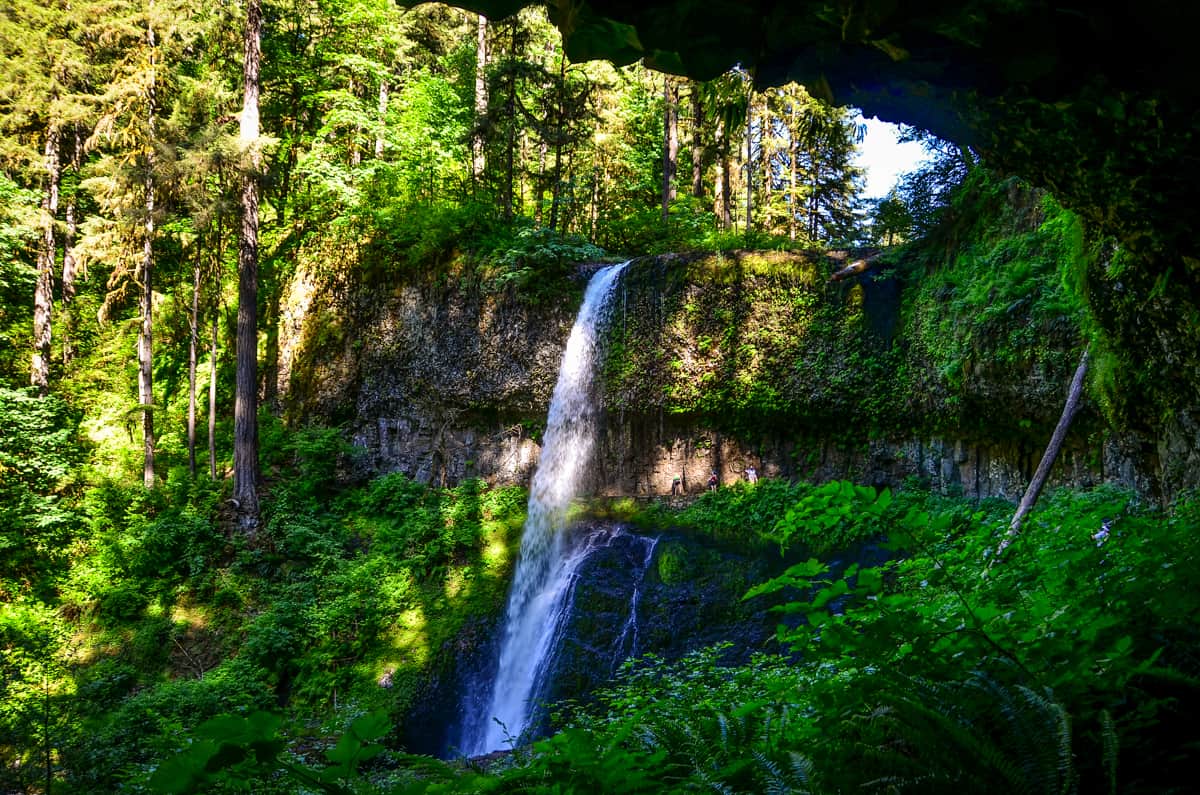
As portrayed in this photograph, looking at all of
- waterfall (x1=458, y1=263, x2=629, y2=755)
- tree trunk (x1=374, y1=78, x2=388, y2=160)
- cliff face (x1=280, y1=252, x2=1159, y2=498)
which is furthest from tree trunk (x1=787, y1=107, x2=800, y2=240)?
tree trunk (x1=374, y1=78, x2=388, y2=160)

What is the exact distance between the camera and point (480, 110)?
18.1m

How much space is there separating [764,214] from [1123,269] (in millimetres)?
21846

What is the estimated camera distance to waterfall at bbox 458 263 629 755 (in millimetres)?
10633

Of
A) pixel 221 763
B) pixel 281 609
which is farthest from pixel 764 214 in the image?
pixel 221 763

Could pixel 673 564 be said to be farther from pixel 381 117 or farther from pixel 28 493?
pixel 381 117

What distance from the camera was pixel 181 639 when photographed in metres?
12.6

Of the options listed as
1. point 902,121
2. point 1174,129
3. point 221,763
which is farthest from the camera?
point 902,121

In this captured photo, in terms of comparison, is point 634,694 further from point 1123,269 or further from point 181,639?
point 181,639

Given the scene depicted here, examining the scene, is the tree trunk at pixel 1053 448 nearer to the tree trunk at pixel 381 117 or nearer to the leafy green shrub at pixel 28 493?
the leafy green shrub at pixel 28 493

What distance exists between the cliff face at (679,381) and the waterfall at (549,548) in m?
0.39

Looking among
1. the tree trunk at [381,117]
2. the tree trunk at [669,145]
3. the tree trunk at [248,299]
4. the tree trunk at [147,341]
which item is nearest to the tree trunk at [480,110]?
the tree trunk at [381,117]

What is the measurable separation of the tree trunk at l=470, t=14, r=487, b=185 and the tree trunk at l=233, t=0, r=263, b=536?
5.15 metres

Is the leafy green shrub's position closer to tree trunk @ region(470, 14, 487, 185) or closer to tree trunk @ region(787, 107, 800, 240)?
tree trunk @ region(470, 14, 487, 185)

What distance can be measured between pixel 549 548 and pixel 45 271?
13.9 m
